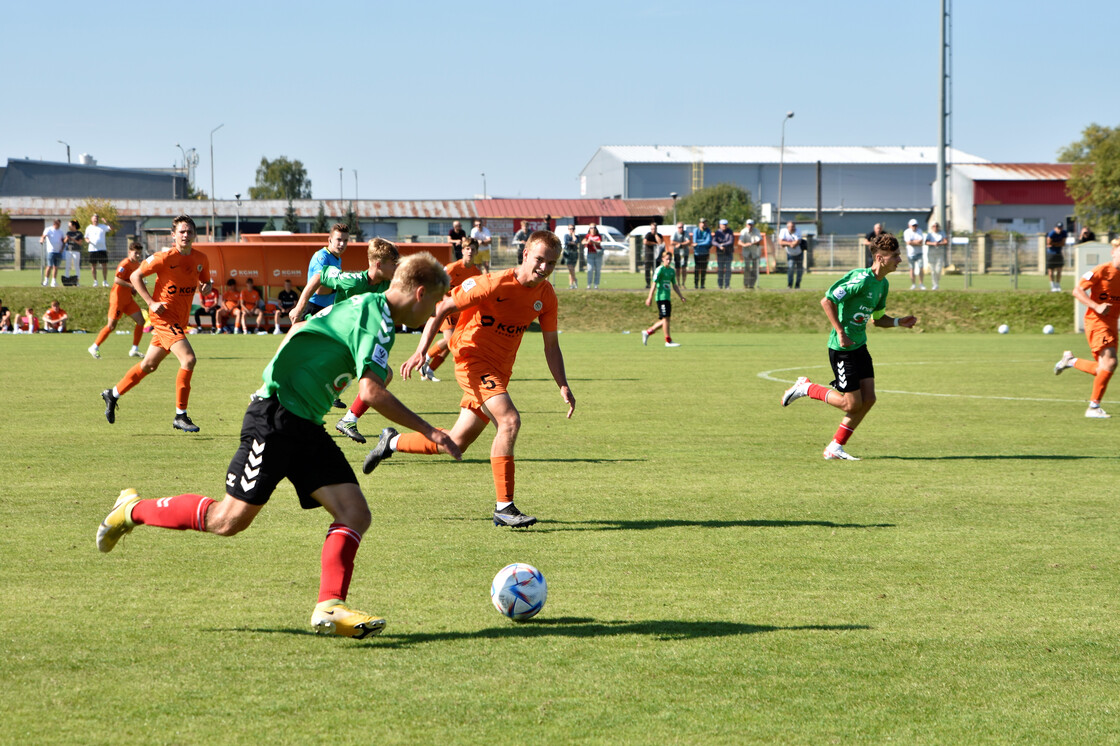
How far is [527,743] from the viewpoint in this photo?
397 centimetres

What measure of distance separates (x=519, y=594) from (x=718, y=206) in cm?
9464

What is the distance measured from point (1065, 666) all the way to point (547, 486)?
→ 504cm

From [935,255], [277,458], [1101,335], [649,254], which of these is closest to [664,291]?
[649,254]

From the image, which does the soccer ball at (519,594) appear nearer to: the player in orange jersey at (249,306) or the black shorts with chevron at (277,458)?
the black shorts with chevron at (277,458)

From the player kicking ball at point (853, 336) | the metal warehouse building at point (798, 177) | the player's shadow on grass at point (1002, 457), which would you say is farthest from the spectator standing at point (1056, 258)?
the metal warehouse building at point (798, 177)

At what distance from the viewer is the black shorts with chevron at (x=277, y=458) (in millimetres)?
5258

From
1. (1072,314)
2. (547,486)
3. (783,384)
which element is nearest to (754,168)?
(1072,314)

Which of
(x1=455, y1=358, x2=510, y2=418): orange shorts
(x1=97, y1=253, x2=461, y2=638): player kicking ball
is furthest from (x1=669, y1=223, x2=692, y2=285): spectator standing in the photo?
(x1=97, y1=253, x2=461, y2=638): player kicking ball

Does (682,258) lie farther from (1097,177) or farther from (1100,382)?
(1097,177)

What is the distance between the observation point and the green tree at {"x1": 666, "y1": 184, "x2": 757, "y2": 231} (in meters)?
95.3

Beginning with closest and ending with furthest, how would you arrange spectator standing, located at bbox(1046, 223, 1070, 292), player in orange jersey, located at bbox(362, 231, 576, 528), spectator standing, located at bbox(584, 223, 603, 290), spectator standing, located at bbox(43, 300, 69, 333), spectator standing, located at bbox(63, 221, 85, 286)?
player in orange jersey, located at bbox(362, 231, 576, 528)
spectator standing, located at bbox(43, 300, 69, 333)
spectator standing, located at bbox(1046, 223, 1070, 292)
spectator standing, located at bbox(63, 221, 85, 286)
spectator standing, located at bbox(584, 223, 603, 290)

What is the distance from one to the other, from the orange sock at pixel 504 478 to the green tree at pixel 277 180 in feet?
416

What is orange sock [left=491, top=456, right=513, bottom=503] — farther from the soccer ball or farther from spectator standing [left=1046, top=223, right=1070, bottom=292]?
spectator standing [left=1046, top=223, right=1070, bottom=292]

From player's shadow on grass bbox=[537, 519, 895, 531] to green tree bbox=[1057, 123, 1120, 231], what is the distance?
78921 mm
